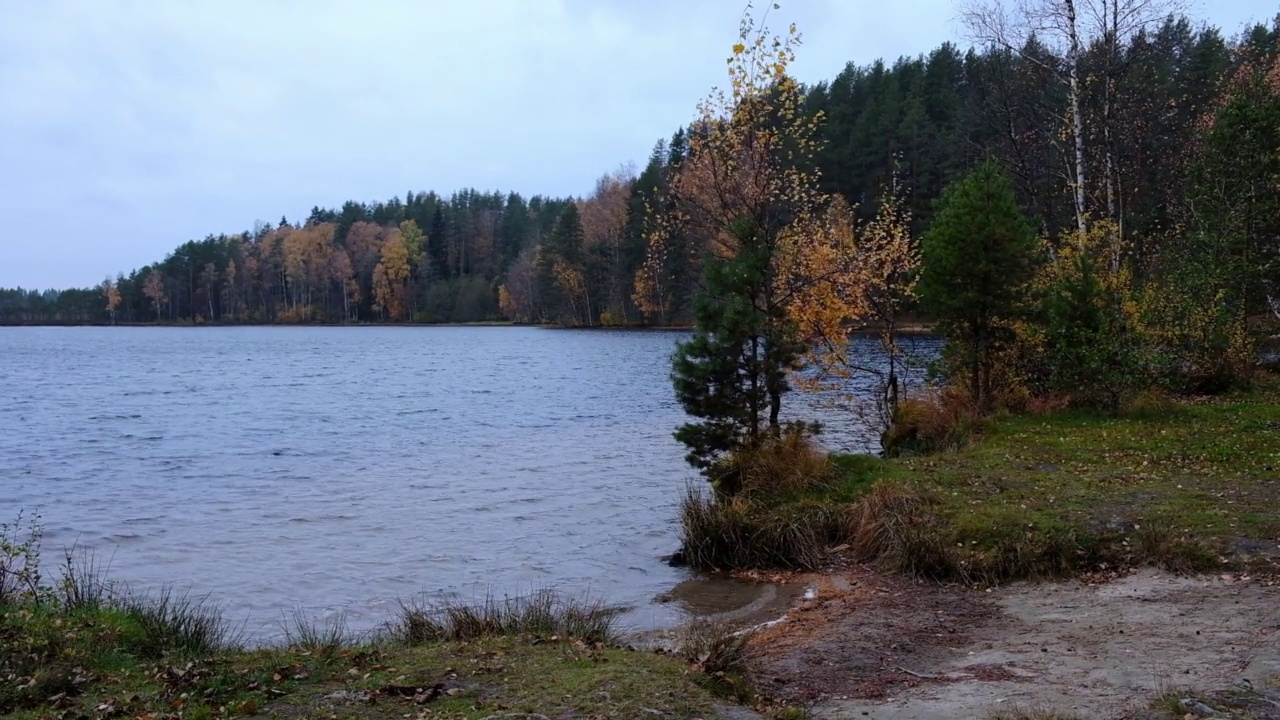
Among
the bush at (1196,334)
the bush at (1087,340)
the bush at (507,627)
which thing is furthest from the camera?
the bush at (1196,334)

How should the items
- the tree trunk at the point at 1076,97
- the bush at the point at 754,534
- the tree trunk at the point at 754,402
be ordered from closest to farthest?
1. the bush at the point at 754,534
2. the tree trunk at the point at 754,402
3. the tree trunk at the point at 1076,97

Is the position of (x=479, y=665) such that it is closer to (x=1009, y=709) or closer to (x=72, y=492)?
(x=1009, y=709)

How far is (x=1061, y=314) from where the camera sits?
62.4 ft

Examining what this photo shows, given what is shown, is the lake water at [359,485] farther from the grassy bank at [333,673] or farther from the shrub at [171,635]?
the grassy bank at [333,673]

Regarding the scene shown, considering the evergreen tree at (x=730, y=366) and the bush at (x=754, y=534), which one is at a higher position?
the evergreen tree at (x=730, y=366)

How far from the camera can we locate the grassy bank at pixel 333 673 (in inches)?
248

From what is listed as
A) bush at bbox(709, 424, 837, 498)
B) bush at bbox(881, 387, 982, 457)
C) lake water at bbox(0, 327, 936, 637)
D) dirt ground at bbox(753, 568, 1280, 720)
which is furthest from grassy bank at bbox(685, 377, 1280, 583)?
lake water at bbox(0, 327, 936, 637)

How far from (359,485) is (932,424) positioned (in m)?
12.5

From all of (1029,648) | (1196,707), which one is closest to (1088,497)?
(1029,648)

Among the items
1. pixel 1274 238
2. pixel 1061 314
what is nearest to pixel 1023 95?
pixel 1274 238

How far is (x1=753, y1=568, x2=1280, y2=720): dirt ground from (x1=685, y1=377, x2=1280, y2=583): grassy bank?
0.55 m

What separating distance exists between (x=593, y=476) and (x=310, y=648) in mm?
13219

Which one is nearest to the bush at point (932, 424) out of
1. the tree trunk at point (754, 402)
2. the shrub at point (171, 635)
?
the tree trunk at point (754, 402)

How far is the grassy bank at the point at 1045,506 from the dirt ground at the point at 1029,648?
0.55m
